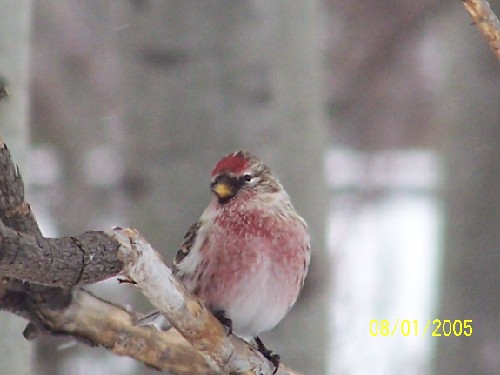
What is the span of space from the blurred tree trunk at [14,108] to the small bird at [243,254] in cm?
47

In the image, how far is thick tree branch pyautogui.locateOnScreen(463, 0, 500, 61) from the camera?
1610 millimetres

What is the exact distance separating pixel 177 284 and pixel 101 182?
4.63 metres

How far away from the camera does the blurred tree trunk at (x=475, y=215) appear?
12.6 ft

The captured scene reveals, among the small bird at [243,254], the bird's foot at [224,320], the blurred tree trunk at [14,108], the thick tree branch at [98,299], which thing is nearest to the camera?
the thick tree branch at [98,299]

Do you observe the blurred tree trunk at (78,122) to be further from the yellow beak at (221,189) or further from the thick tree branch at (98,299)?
the thick tree branch at (98,299)

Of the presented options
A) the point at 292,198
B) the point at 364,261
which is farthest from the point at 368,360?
the point at 292,198

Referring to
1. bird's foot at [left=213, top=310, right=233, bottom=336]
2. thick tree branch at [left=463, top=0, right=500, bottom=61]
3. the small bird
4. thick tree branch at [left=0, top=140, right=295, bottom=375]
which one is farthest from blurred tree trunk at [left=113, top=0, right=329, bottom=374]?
thick tree branch at [left=463, top=0, right=500, bottom=61]

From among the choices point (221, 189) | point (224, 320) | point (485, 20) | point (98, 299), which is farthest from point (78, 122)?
point (485, 20)

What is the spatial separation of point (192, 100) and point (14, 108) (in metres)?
0.88

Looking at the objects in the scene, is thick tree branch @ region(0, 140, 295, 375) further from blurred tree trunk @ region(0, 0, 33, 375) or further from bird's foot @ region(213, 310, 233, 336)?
blurred tree trunk @ region(0, 0, 33, 375)

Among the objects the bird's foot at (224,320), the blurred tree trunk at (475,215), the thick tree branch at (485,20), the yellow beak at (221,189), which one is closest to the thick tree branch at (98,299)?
the bird's foot at (224,320)

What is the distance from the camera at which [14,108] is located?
6.63ft

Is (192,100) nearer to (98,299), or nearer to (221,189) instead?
(221,189)

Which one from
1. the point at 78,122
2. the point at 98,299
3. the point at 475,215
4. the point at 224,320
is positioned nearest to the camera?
the point at 98,299
